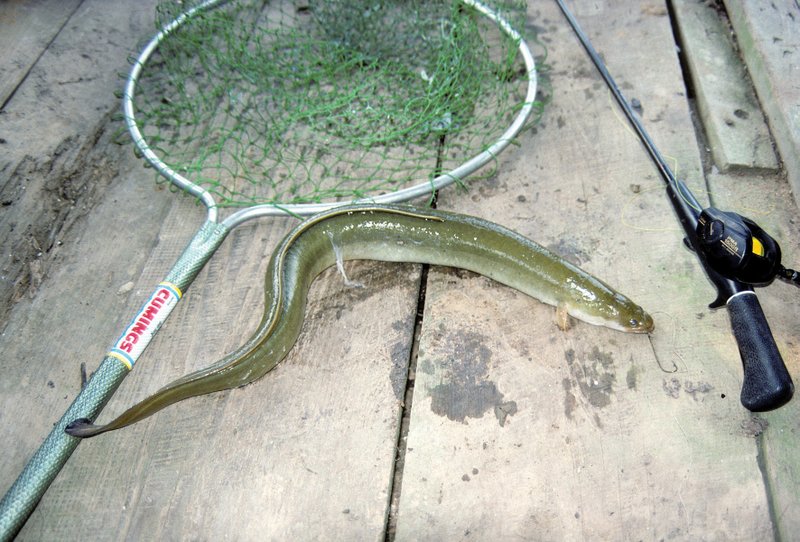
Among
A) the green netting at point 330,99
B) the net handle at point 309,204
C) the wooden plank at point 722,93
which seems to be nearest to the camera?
the net handle at point 309,204

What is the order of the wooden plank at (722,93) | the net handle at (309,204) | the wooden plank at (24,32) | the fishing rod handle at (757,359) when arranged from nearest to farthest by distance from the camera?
the fishing rod handle at (757,359) → the net handle at (309,204) → the wooden plank at (722,93) → the wooden plank at (24,32)

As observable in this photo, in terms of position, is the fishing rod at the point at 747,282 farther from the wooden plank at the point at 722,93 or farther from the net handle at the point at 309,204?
the net handle at the point at 309,204

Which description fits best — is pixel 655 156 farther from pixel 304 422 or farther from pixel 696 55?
pixel 304 422

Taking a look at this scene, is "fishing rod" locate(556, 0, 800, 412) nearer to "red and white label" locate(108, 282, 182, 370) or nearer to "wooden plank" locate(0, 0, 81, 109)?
"red and white label" locate(108, 282, 182, 370)

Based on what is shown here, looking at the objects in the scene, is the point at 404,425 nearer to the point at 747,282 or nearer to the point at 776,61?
the point at 747,282

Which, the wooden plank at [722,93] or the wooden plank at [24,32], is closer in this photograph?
the wooden plank at [722,93]

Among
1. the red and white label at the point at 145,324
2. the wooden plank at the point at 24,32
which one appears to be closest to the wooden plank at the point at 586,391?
the red and white label at the point at 145,324

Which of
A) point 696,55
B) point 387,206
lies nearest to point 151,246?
point 387,206

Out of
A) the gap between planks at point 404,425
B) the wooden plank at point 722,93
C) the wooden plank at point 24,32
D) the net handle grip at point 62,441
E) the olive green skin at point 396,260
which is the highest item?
the wooden plank at point 24,32

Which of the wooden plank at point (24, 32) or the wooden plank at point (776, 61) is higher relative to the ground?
the wooden plank at point (24, 32)
